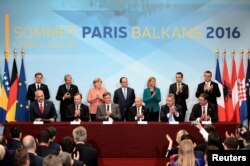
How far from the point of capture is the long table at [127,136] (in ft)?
31.1

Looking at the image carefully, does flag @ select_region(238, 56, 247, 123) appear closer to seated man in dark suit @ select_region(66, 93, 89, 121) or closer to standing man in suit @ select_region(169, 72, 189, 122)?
standing man in suit @ select_region(169, 72, 189, 122)

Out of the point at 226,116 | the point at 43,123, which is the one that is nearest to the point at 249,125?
the point at 226,116

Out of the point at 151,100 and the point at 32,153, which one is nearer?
the point at 32,153

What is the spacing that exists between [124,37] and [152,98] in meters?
1.82

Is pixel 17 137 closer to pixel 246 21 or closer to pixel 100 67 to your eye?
pixel 100 67

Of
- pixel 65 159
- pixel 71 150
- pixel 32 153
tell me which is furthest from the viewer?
pixel 71 150

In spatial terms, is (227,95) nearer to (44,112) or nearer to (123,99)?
(123,99)

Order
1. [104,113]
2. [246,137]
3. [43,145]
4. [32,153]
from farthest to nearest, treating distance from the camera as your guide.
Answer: [104,113] → [246,137] → [43,145] → [32,153]

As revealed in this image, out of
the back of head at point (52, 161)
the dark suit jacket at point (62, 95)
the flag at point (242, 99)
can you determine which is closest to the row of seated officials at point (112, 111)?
the dark suit jacket at point (62, 95)

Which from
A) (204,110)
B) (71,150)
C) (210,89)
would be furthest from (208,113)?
(71,150)

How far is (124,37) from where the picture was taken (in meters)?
12.6

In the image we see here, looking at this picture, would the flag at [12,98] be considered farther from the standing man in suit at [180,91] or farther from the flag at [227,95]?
the flag at [227,95]

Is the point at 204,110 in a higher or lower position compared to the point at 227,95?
lower

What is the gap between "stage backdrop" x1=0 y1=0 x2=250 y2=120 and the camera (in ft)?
41.1
